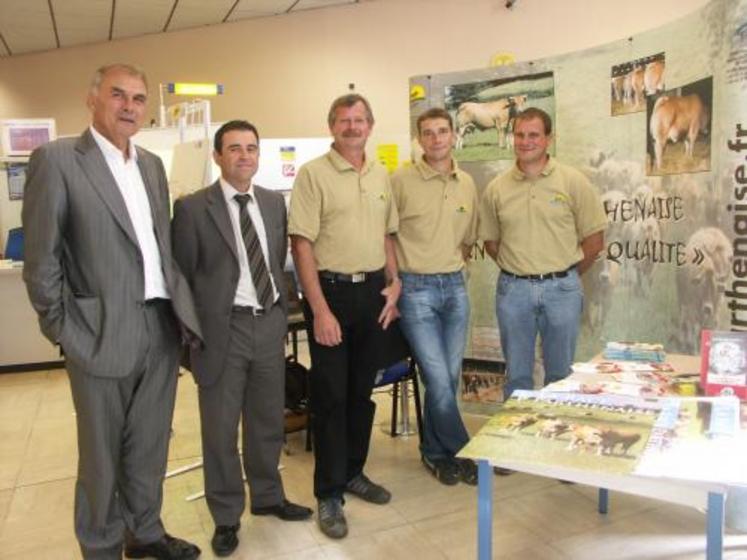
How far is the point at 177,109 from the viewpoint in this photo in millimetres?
4867

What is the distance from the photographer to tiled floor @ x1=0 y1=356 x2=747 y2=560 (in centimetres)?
235

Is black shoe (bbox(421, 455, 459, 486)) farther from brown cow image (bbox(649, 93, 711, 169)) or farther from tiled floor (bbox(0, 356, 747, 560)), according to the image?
brown cow image (bbox(649, 93, 711, 169))

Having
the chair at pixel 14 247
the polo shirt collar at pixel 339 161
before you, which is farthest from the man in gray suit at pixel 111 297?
the chair at pixel 14 247

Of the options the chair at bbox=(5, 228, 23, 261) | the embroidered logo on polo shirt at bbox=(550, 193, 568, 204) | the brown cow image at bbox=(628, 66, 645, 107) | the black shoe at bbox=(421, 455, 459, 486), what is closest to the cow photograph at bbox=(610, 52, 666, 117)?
the brown cow image at bbox=(628, 66, 645, 107)

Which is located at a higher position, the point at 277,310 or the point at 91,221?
the point at 91,221

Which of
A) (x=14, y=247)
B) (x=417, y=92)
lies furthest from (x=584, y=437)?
(x=14, y=247)

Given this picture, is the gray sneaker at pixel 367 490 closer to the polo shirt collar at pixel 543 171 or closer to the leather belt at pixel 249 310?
the leather belt at pixel 249 310

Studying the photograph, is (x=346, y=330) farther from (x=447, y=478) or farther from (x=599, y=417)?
(x=599, y=417)

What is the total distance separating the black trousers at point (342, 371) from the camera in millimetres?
2520

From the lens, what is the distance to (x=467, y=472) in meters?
2.92

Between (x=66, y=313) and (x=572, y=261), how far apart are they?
197 cm

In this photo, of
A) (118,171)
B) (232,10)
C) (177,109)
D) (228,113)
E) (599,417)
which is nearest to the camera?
(599,417)

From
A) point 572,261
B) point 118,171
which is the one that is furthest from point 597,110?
point 118,171

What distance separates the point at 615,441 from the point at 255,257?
1378mm
